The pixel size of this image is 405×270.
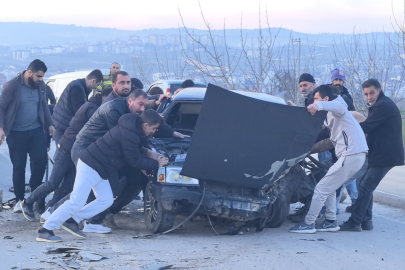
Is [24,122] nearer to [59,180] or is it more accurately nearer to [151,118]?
[59,180]

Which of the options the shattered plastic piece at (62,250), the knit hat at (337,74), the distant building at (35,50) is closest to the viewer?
the shattered plastic piece at (62,250)

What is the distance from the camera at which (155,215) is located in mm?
6867

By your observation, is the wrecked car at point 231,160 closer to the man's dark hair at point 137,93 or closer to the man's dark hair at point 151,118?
the man's dark hair at point 151,118

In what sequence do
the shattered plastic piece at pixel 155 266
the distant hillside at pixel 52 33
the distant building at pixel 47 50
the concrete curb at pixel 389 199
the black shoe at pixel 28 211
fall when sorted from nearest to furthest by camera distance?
the shattered plastic piece at pixel 155 266, the black shoe at pixel 28 211, the concrete curb at pixel 389 199, the distant building at pixel 47 50, the distant hillside at pixel 52 33

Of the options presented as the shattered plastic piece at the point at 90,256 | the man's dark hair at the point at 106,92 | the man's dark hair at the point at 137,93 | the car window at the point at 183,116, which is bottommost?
the shattered plastic piece at the point at 90,256

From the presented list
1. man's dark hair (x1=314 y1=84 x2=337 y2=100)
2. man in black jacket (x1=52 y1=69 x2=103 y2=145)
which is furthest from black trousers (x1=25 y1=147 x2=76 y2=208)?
man's dark hair (x1=314 y1=84 x2=337 y2=100)

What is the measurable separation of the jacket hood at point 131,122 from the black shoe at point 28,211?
2173 millimetres

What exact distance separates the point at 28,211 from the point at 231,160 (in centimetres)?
300

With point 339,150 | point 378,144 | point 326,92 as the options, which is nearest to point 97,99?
point 326,92

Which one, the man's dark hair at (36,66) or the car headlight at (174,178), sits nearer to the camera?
the car headlight at (174,178)

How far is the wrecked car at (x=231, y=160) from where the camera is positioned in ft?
21.0

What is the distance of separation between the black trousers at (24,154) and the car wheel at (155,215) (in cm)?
201

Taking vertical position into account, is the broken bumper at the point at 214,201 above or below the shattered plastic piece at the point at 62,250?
above

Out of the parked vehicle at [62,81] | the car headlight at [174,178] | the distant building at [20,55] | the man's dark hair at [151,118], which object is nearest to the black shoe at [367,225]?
the car headlight at [174,178]
